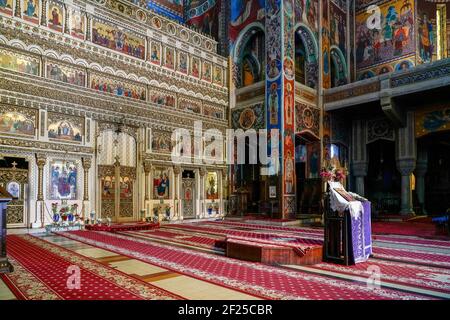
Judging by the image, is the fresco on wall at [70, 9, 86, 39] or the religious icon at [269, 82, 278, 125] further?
the religious icon at [269, 82, 278, 125]

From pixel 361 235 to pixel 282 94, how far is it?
857 cm

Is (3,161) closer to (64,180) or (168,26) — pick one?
(64,180)

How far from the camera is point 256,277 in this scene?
436 centimetres

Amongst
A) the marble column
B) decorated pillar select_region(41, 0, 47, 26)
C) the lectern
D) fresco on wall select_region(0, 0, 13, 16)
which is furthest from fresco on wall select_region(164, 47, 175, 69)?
the lectern

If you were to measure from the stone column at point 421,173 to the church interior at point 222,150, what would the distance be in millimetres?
67

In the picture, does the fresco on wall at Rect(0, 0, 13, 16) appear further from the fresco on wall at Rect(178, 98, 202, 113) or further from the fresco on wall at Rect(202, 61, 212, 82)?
the fresco on wall at Rect(202, 61, 212, 82)

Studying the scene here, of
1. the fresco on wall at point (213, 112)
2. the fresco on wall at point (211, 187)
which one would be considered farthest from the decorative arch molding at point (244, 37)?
the fresco on wall at point (211, 187)

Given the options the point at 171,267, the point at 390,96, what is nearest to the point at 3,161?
the point at 171,267

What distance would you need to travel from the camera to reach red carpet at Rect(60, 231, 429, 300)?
3.57 metres

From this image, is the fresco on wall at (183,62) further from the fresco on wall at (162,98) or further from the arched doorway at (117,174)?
the arched doorway at (117,174)

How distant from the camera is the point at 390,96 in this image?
13.1 metres

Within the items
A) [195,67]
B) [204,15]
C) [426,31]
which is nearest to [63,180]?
[195,67]

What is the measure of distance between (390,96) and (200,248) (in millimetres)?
10088

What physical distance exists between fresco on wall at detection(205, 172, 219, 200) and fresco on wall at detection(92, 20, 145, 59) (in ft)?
17.9
